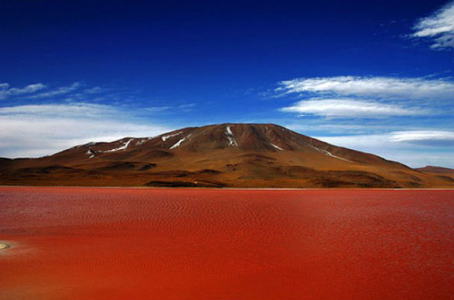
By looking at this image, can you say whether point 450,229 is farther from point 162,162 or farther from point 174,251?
point 162,162

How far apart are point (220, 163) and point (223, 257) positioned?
8212 centimetres

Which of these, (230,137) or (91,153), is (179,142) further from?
(91,153)

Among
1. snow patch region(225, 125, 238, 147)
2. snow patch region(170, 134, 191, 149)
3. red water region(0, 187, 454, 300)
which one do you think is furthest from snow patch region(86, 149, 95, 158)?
red water region(0, 187, 454, 300)

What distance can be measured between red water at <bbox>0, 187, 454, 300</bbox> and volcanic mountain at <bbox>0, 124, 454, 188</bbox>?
3496 centimetres

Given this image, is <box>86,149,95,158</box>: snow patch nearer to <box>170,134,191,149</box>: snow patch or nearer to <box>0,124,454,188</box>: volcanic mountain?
<box>0,124,454,188</box>: volcanic mountain

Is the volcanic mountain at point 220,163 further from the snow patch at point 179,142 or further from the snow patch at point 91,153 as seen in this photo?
the snow patch at point 91,153

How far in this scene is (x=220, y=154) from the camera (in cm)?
11244

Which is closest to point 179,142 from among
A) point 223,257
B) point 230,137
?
point 230,137

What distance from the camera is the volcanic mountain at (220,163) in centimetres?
6066

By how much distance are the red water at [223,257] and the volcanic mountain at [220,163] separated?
115ft

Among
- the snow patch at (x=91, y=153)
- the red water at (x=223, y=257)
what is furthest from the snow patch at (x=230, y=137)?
the red water at (x=223, y=257)

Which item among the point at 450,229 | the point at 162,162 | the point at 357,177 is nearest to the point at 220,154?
the point at 162,162

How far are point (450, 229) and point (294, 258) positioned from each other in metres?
10.4

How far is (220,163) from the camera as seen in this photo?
9388cm
